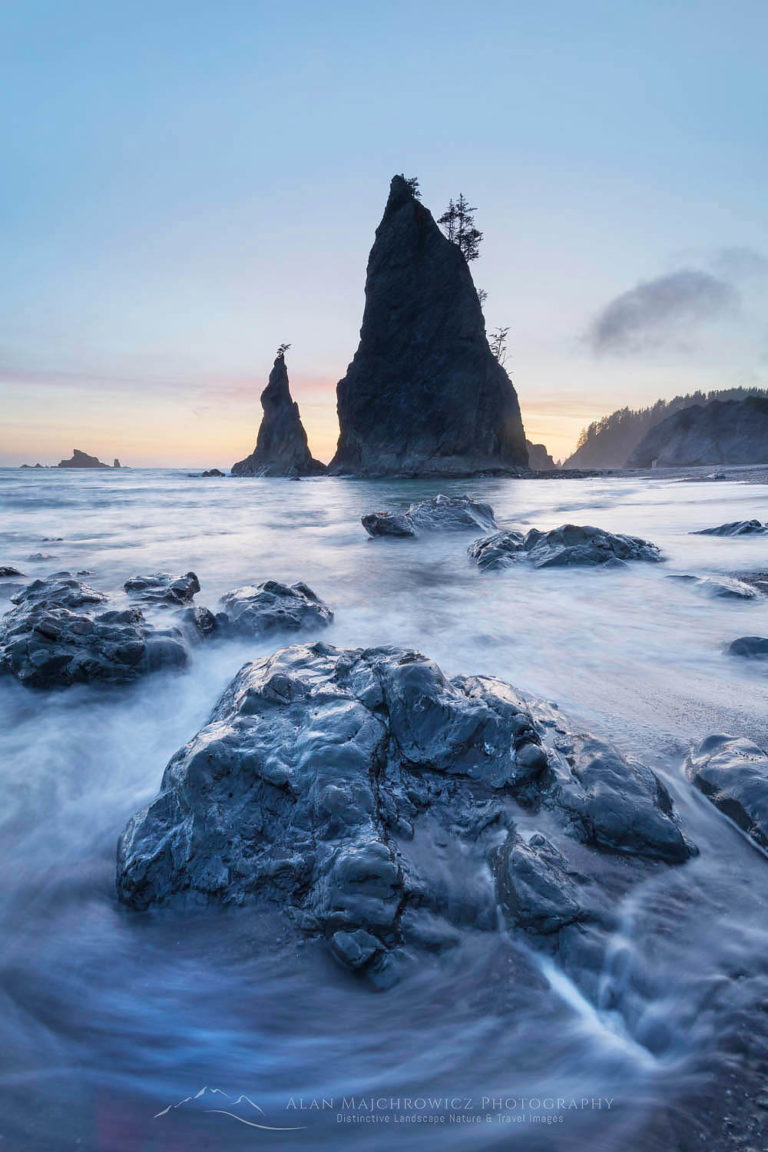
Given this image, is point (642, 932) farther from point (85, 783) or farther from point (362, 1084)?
point (85, 783)

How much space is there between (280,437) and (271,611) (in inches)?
2168

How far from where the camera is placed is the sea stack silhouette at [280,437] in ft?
176

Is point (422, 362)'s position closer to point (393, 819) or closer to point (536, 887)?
point (393, 819)

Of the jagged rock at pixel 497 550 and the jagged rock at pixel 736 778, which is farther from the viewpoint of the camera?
the jagged rock at pixel 497 550

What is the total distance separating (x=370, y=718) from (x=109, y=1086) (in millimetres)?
1319

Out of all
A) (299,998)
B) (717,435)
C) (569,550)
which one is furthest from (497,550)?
(717,435)

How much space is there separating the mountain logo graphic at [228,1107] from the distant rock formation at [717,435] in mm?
61949

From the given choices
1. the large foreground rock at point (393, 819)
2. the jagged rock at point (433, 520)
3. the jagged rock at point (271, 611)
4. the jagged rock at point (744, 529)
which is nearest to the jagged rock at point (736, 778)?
the large foreground rock at point (393, 819)

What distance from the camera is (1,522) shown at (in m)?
12.6

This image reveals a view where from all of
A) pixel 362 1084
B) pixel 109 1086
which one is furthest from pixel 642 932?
pixel 109 1086

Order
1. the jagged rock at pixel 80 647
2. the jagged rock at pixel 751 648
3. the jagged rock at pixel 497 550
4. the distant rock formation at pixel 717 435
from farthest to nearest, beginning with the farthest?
the distant rock formation at pixel 717 435 < the jagged rock at pixel 497 550 < the jagged rock at pixel 751 648 < the jagged rock at pixel 80 647

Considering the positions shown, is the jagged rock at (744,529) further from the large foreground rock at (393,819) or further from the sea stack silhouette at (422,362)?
the sea stack silhouette at (422,362)

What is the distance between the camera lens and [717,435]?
53.8 metres

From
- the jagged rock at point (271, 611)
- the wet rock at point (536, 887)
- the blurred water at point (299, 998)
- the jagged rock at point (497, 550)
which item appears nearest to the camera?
the blurred water at point (299, 998)
